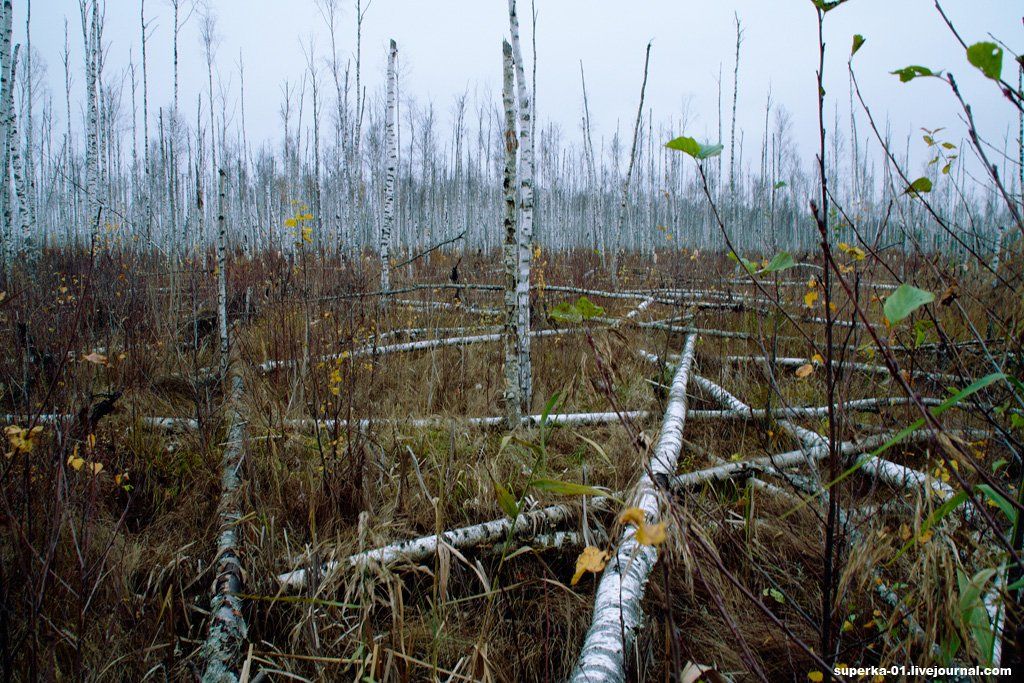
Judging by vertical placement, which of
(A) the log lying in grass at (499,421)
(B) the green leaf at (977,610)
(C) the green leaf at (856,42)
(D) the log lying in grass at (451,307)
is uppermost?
(C) the green leaf at (856,42)

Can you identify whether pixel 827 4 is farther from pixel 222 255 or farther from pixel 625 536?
pixel 222 255

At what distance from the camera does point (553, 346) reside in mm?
4609

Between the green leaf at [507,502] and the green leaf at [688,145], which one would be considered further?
the green leaf at [507,502]

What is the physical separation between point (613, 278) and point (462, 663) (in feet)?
25.1

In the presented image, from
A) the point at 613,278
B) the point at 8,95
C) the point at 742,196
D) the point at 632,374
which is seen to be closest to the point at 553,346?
the point at 632,374

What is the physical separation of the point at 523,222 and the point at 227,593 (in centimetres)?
246

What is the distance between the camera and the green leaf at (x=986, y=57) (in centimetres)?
69

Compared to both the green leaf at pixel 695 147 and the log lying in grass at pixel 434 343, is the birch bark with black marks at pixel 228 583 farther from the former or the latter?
the green leaf at pixel 695 147

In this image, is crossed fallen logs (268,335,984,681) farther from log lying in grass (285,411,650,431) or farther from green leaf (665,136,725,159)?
green leaf (665,136,725,159)

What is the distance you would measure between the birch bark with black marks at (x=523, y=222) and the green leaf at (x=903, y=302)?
2520 mm

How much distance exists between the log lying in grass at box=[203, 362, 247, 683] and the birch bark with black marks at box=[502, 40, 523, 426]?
4.88ft

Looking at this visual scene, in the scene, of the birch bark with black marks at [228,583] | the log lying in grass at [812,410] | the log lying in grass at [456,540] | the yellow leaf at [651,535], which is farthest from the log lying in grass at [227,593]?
the log lying in grass at [812,410]

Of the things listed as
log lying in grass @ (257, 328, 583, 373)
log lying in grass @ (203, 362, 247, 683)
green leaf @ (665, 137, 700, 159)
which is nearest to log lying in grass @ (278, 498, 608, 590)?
log lying in grass @ (203, 362, 247, 683)

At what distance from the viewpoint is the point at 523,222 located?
10.4 ft
